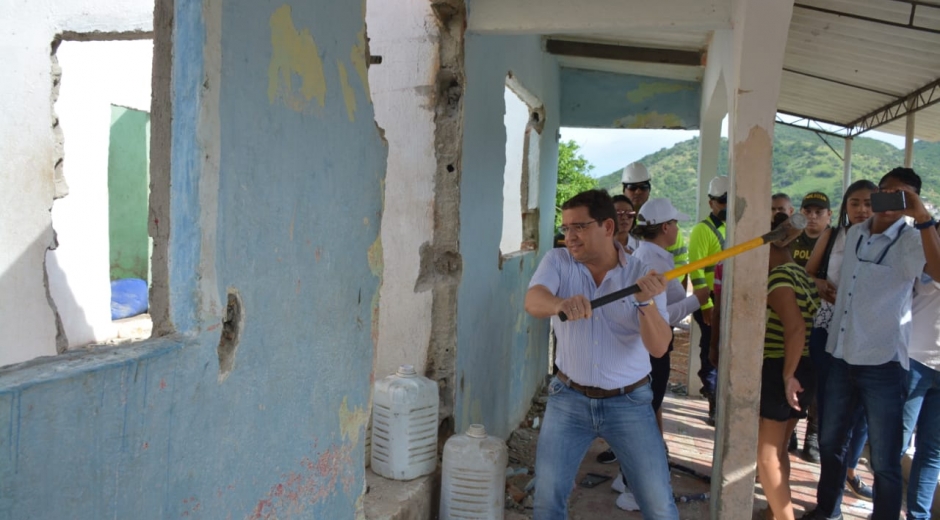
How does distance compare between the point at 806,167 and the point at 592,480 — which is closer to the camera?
the point at 592,480

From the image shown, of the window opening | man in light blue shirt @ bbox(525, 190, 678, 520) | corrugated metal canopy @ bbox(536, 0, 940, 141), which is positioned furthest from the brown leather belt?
the window opening

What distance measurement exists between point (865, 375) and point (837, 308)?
1.24 ft

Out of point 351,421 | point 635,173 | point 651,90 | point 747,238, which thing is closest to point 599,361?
point 351,421

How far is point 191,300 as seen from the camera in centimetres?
172

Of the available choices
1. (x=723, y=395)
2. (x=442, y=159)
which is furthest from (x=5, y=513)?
(x=723, y=395)

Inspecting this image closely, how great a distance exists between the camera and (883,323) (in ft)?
11.5

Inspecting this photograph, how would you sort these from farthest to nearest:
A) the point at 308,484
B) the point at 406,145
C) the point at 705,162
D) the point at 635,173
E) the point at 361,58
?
the point at 705,162 < the point at 635,173 < the point at 406,145 < the point at 361,58 < the point at 308,484

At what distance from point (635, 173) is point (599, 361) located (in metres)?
3.09

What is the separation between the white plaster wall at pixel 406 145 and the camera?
150 inches

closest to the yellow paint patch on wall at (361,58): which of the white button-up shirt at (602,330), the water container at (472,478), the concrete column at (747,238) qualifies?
the white button-up shirt at (602,330)

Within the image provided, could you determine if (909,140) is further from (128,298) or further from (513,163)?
(128,298)

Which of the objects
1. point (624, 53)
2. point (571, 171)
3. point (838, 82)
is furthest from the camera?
point (571, 171)

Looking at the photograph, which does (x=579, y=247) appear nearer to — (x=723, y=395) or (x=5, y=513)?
(x=723, y=395)

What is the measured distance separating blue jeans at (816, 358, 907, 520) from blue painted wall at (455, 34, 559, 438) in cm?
195
